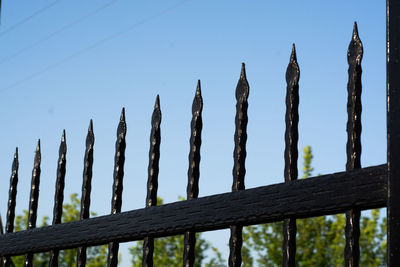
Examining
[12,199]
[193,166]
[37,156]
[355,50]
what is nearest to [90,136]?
[37,156]

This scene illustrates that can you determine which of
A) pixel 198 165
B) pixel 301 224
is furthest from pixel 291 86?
pixel 301 224

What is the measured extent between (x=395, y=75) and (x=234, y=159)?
831 millimetres

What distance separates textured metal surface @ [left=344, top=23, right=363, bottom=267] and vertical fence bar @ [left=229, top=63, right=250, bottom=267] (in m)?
0.51

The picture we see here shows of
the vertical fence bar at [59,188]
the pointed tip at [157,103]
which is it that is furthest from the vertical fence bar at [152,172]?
the vertical fence bar at [59,188]

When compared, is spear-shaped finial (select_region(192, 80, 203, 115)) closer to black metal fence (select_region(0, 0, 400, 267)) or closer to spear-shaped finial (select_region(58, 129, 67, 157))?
black metal fence (select_region(0, 0, 400, 267))

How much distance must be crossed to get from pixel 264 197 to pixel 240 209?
0.13m

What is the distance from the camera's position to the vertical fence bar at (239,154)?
282cm

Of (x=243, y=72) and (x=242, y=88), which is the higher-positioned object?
(x=243, y=72)

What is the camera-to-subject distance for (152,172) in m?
3.27

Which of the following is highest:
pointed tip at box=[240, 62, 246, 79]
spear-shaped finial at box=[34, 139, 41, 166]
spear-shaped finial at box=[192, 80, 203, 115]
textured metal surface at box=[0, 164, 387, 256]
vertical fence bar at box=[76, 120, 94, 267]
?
pointed tip at box=[240, 62, 246, 79]

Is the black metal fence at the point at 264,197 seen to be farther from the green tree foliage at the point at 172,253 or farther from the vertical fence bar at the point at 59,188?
the green tree foliage at the point at 172,253

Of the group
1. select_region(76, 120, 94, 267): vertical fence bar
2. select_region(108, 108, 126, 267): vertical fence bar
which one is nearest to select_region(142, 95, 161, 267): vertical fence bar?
select_region(108, 108, 126, 267): vertical fence bar

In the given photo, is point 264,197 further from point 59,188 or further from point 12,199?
point 12,199

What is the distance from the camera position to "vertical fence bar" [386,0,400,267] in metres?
2.40
